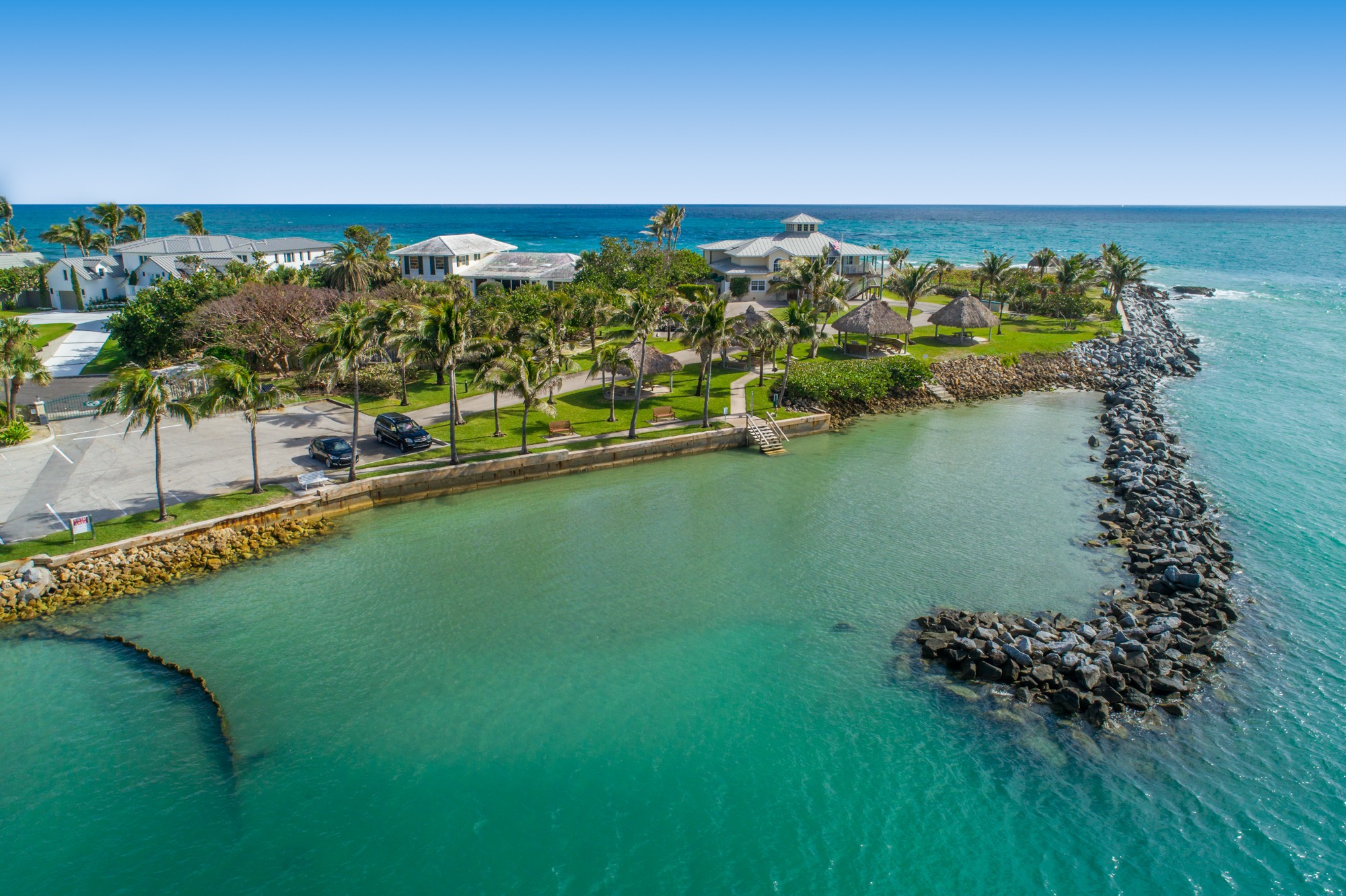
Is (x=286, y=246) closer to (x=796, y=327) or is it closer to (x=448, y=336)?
(x=448, y=336)

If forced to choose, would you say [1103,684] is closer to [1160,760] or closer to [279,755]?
[1160,760]

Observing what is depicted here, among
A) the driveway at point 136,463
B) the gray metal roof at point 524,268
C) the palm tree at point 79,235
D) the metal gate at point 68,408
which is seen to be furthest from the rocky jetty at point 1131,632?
the palm tree at point 79,235

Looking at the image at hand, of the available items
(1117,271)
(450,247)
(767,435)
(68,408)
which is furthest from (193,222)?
(1117,271)

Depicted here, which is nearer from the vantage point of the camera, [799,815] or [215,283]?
[799,815]

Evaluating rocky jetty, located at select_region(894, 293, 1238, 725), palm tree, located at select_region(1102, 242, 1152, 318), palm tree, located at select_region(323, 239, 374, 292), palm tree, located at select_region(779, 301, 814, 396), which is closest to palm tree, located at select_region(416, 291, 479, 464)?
palm tree, located at select_region(779, 301, 814, 396)

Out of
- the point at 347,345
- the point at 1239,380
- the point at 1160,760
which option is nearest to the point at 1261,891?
the point at 1160,760

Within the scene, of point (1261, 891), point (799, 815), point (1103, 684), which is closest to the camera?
point (1261, 891)
